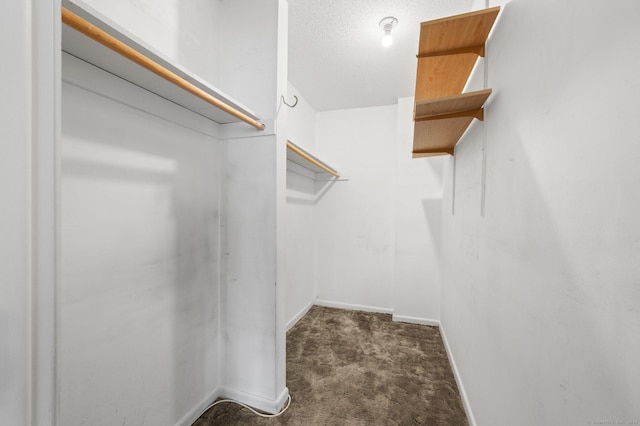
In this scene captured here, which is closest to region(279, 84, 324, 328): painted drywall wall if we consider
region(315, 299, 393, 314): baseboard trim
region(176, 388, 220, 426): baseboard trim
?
region(315, 299, 393, 314): baseboard trim

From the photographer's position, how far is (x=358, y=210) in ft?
10.9

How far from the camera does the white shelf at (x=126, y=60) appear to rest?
0.78 metres

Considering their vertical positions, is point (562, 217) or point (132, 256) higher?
point (562, 217)

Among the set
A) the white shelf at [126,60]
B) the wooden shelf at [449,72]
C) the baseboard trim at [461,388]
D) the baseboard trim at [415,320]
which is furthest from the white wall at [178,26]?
the baseboard trim at [415,320]

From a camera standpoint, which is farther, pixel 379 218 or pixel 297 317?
pixel 379 218

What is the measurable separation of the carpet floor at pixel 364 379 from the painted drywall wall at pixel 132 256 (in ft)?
1.68

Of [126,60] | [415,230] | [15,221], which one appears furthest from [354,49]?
[15,221]

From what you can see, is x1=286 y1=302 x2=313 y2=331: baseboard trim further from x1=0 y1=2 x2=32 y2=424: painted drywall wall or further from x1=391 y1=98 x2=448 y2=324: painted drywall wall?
x1=0 y1=2 x2=32 y2=424: painted drywall wall

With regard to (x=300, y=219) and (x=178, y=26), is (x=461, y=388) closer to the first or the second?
(x=300, y=219)

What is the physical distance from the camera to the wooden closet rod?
0.71 meters

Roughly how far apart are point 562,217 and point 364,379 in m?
1.75

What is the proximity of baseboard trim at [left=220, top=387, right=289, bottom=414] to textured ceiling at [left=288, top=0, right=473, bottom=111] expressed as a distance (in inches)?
97.9

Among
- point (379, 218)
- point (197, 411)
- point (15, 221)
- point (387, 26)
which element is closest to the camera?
point (15, 221)

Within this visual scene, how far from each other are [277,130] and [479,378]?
1.73 metres
